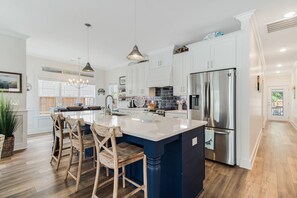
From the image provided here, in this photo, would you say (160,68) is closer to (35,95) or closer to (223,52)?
(223,52)

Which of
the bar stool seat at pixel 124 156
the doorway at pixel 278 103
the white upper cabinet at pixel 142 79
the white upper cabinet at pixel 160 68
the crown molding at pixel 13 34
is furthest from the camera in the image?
the doorway at pixel 278 103

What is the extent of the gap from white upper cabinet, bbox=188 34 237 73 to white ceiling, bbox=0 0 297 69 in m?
0.34

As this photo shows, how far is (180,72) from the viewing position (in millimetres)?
4148

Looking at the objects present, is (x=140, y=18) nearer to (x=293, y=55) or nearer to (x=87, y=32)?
(x=87, y=32)

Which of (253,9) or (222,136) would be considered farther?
(222,136)

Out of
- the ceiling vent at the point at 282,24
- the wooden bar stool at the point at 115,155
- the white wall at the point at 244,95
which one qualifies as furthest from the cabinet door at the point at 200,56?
the wooden bar stool at the point at 115,155

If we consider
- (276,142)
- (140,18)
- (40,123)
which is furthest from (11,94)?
(276,142)

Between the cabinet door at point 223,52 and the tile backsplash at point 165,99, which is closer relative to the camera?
the cabinet door at point 223,52

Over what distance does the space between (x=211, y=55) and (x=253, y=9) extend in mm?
968

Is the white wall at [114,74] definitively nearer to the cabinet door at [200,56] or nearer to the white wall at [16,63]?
the white wall at [16,63]

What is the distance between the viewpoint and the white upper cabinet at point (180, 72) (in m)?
4.00

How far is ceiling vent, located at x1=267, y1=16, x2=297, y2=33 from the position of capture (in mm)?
2898

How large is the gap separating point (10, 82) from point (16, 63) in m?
0.48

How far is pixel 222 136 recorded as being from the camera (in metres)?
2.84
